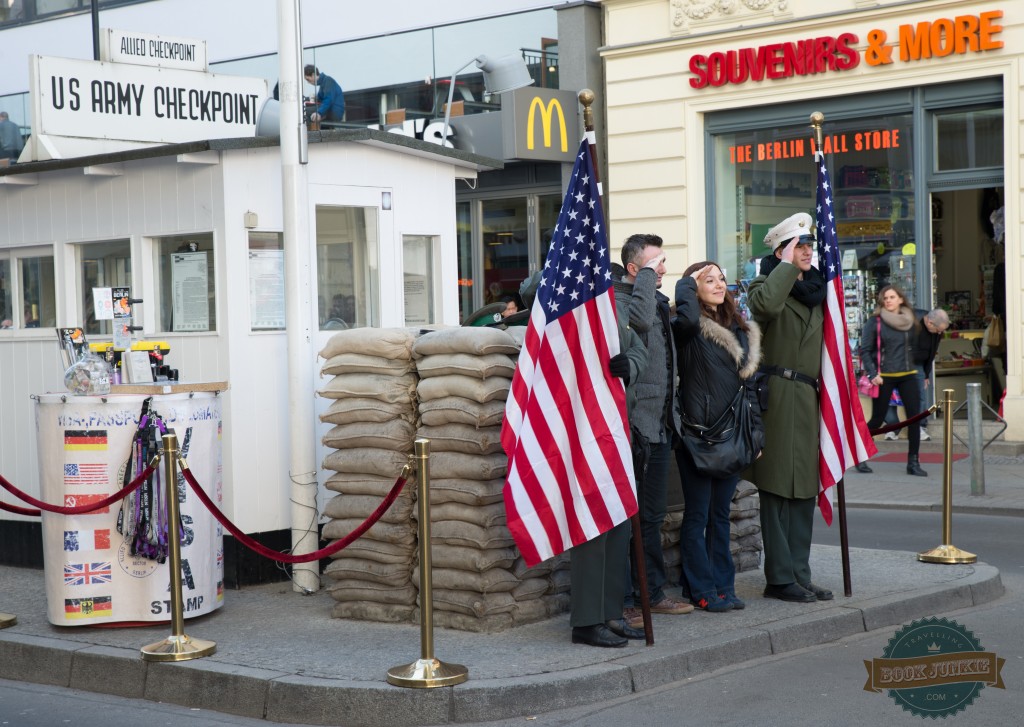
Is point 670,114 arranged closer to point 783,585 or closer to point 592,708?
point 783,585

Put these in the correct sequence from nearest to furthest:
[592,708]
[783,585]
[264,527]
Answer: [592,708] → [783,585] → [264,527]

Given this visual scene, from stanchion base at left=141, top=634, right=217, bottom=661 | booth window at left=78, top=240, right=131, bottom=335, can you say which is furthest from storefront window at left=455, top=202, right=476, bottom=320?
stanchion base at left=141, top=634, right=217, bottom=661

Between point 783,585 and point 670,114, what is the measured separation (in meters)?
11.3

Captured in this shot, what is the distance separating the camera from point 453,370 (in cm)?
714

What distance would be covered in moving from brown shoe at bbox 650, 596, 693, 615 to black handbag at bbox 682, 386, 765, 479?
73 cm

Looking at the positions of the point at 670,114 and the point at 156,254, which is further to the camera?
the point at 670,114

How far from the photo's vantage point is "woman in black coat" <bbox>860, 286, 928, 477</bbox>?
14.0 meters

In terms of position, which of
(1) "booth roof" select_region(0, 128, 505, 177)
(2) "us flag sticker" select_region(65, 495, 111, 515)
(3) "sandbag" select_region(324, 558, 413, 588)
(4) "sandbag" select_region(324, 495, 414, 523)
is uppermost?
(1) "booth roof" select_region(0, 128, 505, 177)

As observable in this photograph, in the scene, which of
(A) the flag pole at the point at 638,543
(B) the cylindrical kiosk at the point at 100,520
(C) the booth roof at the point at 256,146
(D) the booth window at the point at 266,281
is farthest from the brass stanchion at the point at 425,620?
(C) the booth roof at the point at 256,146

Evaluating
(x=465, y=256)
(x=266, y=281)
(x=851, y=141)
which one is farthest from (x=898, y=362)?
(x=465, y=256)

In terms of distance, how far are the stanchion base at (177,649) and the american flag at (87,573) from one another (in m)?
0.64

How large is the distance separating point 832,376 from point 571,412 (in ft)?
6.31

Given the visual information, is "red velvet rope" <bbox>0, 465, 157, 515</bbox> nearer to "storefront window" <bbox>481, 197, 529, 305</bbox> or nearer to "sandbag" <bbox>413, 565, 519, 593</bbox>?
"sandbag" <bbox>413, 565, 519, 593</bbox>

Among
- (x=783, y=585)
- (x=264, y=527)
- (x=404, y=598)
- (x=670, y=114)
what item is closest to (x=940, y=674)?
(x=783, y=585)
